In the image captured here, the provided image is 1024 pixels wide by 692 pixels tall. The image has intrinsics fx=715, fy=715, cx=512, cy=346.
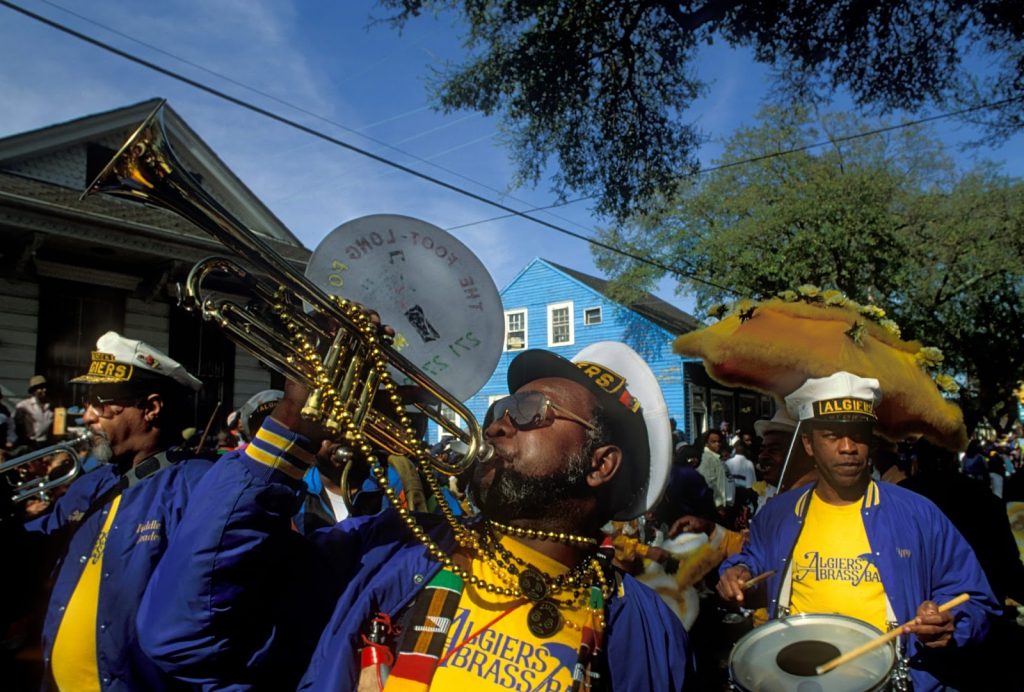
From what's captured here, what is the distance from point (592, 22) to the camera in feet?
21.5

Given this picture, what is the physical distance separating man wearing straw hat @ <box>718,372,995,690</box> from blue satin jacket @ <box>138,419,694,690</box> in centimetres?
133

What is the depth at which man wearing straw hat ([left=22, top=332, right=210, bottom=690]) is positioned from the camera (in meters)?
2.32

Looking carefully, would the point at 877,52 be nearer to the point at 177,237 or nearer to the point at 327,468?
the point at 327,468

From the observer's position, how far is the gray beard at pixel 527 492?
1.94 meters

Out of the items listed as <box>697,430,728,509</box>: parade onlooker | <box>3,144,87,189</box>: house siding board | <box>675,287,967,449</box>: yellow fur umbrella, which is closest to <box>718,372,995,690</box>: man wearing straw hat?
<box>675,287,967,449</box>: yellow fur umbrella

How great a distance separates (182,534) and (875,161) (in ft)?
82.7

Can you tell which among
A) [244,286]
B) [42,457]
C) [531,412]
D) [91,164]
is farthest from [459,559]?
[91,164]

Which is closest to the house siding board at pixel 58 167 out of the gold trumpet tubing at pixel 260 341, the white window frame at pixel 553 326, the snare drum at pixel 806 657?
the gold trumpet tubing at pixel 260 341

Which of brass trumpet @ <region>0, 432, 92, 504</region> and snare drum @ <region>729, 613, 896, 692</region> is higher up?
brass trumpet @ <region>0, 432, 92, 504</region>

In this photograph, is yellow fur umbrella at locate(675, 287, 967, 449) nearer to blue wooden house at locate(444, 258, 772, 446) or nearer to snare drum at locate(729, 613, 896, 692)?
snare drum at locate(729, 613, 896, 692)

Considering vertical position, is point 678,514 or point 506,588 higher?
point 678,514

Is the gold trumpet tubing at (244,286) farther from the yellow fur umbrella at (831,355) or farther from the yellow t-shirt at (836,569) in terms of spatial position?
the yellow fur umbrella at (831,355)

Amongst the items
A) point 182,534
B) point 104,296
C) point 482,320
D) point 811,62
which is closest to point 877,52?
point 811,62

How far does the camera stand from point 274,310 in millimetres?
1816
